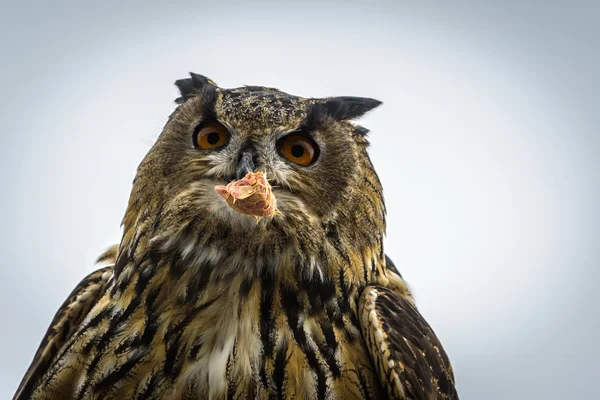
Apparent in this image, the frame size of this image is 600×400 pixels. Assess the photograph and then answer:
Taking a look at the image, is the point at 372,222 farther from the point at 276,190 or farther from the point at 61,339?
the point at 61,339

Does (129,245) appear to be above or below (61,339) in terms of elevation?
above

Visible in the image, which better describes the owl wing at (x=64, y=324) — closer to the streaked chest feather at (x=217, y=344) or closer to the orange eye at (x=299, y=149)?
the streaked chest feather at (x=217, y=344)

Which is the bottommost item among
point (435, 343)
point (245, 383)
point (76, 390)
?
point (76, 390)

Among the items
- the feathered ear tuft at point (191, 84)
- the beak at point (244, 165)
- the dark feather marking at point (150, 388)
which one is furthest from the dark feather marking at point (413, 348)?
the feathered ear tuft at point (191, 84)

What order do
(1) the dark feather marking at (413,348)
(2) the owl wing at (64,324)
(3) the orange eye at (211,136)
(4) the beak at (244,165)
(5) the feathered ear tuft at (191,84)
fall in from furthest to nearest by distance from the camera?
(5) the feathered ear tuft at (191,84) → (2) the owl wing at (64,324) → (3) the orange eye at (211,136) → (1) the dark feather marking at (413,348) → (4) the beak at (244,165)

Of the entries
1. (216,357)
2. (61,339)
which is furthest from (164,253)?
(61,339)

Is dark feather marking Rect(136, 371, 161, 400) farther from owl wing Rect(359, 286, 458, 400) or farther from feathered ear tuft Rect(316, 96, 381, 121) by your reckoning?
feathered ear tuft Rect(316, 96, 381, 121)

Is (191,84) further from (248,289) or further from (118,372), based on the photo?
(118,372)

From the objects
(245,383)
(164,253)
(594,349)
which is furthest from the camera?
(594,349)
